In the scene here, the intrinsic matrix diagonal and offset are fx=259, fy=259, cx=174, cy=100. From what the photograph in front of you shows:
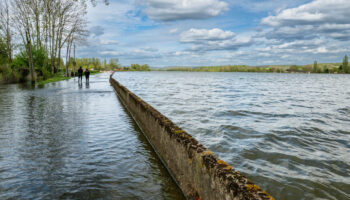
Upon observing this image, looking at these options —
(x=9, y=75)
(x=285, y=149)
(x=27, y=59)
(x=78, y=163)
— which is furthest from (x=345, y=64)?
(x=78, y=163)

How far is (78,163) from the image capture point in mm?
4973

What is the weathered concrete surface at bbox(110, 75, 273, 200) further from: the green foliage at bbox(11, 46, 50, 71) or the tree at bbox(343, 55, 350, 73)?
the tree at bbox(343, 55, 350, 73)

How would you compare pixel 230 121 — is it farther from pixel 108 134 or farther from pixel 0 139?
pixel 0 139

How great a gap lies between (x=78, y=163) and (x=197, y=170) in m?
2.65

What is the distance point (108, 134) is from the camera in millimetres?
7324

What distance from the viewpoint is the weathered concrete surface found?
8.52 ft

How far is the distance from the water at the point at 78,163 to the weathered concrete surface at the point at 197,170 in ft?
0.97

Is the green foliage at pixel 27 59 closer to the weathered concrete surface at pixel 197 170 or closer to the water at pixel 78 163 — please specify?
the water at pixel 78 163

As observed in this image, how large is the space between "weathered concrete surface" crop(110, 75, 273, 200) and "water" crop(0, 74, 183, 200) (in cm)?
29

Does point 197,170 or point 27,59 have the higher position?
point 27,59

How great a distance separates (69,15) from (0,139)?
140ft

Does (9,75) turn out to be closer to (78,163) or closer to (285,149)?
(78,163)

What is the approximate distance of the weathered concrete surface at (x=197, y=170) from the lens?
260 centimetres

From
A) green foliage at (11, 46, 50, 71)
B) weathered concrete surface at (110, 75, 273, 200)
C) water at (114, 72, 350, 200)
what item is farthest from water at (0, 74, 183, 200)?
green foliage at (11, 46, 50, 71)
